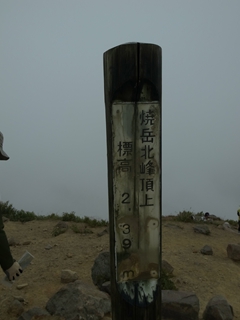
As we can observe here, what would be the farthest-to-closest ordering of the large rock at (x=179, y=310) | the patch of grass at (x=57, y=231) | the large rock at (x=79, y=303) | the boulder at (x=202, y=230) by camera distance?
1. the boulder at (x=202, y=230)
2. the patch of grass at (x=57, y=231)
3. the large rock at (x=179, y=310)
4. the large rock at (x=79, y=303)

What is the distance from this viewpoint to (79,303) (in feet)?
13.2

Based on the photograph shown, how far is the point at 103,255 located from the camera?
5.24 meters

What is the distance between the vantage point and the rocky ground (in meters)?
Result: 5.16

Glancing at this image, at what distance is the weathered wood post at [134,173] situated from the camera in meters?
2.54

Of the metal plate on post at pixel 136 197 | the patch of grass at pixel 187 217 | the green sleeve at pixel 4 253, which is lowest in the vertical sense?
the patch of grass at pixel 187 217

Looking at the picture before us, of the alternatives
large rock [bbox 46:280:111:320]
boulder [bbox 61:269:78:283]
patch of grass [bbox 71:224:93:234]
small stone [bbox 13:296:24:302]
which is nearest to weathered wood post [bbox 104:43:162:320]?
large rock [bbox 46:280:111:320]

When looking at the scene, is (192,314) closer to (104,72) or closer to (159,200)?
(159,200)

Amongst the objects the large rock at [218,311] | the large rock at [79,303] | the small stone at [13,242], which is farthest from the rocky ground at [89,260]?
the large rock at [79,303]

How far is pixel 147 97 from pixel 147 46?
15.6 inches

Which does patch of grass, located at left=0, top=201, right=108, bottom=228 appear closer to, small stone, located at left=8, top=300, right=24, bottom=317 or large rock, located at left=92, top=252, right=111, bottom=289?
large rock, located at left=92, top=252, right=111, bottom=289

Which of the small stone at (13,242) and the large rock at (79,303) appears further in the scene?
the small stone at (13,242)

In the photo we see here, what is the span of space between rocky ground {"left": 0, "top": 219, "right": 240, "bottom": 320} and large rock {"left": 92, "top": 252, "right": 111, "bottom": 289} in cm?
41

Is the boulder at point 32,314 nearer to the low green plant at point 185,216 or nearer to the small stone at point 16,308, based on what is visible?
the small stone at point 16,308

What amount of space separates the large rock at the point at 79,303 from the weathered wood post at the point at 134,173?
1.38 m
